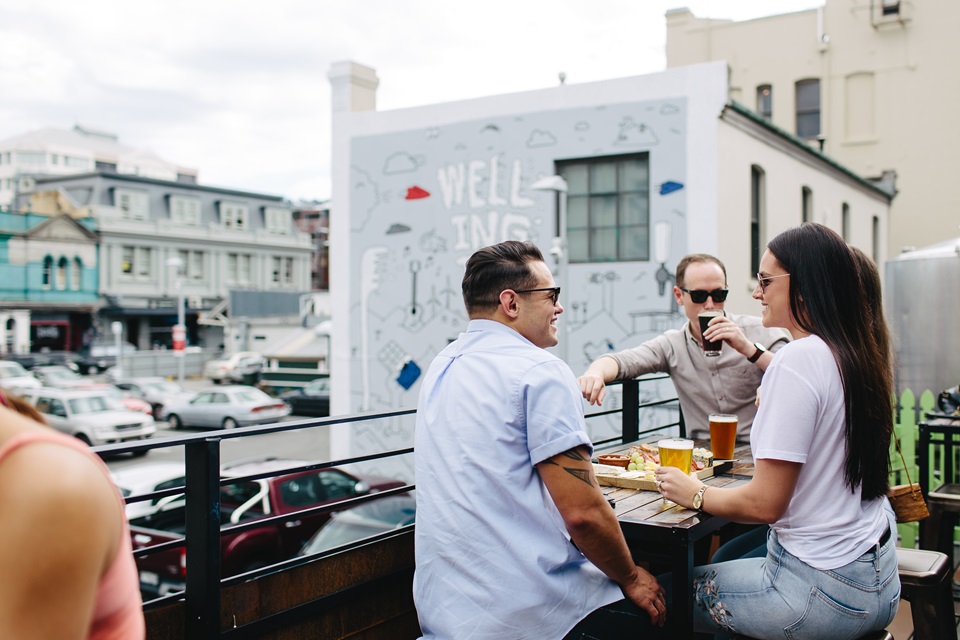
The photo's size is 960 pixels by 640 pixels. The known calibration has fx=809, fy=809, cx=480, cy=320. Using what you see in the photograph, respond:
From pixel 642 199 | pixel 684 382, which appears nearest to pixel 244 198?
pixel 642 199

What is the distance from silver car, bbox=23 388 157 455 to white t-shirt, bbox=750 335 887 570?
25.1 meters

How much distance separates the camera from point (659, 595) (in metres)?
2.62

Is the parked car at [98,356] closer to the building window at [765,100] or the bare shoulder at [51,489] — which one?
the building window at [765,100]

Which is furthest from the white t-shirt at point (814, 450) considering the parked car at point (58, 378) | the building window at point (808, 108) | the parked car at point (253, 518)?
the parked car at point (58, 378)

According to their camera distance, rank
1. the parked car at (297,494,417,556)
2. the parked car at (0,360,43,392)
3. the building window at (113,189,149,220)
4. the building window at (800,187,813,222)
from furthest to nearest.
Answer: the building window at (113,189,149,220) < the parked car at (0,360,43,392) < the building window at (800,187,813,222) < the parked car at (297,494,417,556)

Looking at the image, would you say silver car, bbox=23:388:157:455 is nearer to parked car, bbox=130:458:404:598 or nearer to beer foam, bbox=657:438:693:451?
parked car, bbox=130:458:404:598

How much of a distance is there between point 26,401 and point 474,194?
15.5 metres

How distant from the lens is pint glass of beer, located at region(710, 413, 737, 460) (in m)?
3.52

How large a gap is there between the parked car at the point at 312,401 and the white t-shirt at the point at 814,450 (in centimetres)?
2997

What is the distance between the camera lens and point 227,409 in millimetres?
28406

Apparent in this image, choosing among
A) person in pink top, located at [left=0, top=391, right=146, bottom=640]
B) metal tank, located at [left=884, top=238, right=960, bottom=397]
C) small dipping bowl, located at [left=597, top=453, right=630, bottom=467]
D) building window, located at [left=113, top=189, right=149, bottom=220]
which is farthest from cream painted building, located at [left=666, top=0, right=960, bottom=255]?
building window, located at [left=113, top=189, right=149, bottom=220]

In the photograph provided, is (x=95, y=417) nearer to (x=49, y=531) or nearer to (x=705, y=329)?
(x=705, y=329)

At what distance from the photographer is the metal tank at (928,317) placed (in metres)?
12.6

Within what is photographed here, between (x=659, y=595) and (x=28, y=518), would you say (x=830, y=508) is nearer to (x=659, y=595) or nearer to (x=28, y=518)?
(x=659, y=595)
